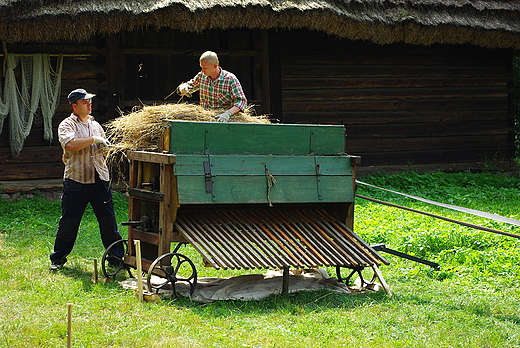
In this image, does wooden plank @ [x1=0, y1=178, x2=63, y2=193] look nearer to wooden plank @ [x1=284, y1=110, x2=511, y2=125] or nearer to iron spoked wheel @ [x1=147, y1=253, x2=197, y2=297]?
wooden plank @ [x1=284, y1=110, x2=511, y2=125]

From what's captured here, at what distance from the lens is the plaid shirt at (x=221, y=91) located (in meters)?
5.95

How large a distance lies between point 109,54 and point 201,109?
5.00 metres

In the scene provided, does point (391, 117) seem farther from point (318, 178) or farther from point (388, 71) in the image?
point (318, 178)

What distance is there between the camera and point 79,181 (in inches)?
229

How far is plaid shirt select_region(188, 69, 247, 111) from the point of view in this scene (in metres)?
5.95

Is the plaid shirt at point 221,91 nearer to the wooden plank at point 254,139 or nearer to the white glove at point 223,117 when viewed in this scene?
the white glove at point 223,117

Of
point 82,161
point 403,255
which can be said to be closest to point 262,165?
→ point 403,255

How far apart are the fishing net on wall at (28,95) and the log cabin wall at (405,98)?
3.53 meters

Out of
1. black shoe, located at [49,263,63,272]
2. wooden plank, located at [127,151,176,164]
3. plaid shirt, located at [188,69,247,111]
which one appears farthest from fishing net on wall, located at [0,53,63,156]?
wooden plank, located at [127,151,176,164]

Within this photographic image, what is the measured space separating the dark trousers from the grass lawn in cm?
22

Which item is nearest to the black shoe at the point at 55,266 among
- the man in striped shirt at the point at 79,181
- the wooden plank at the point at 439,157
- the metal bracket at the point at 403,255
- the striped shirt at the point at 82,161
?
the man in striped shirt at the point at 79,181

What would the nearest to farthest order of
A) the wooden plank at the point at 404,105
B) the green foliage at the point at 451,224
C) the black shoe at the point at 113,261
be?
the black shoe at the point at 113,261, the green foliage at the point at 451,224, the wooden plank at the point at 404,105

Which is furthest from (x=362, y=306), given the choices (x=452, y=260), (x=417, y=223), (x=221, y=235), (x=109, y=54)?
(x=109, y=54)

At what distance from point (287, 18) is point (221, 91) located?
4.35 metres
